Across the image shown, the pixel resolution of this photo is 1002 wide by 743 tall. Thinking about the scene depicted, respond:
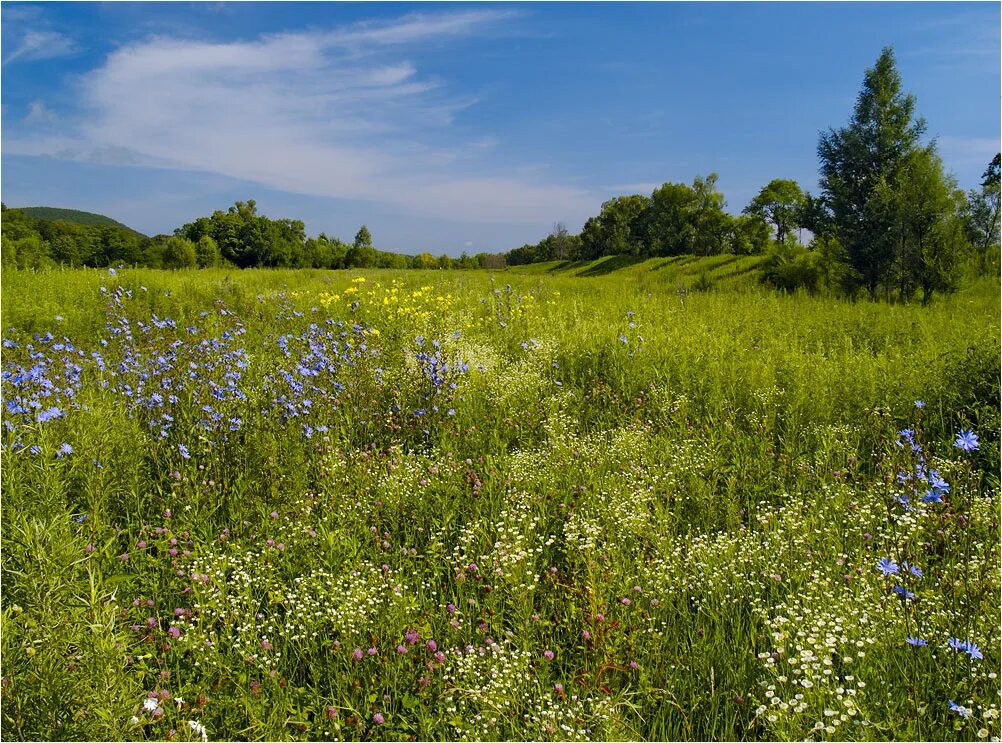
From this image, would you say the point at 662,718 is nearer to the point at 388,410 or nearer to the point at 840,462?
the point at 840,462

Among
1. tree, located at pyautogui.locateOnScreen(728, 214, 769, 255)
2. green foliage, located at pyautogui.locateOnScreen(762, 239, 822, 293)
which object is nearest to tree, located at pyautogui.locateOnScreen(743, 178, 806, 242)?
tree, located at pyautogui.locateOnScreen(728, 214, 769, 255)

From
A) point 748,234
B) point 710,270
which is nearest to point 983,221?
point 710,270

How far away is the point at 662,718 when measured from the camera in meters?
2.27

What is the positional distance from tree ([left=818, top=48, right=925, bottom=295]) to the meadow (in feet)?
37.1

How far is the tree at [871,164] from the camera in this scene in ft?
51.6

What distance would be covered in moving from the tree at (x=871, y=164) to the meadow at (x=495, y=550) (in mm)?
11298

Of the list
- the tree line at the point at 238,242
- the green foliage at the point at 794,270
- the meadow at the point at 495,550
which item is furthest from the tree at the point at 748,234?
the meadow at the point at 495,550

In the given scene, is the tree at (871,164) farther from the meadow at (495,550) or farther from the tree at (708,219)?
the tree at (708,219)

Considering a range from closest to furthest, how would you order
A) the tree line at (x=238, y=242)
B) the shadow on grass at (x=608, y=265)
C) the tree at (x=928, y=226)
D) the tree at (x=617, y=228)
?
Answer: the tree at (x=928, y=226) → the shadow on grass at (x=608, y=265) → the tree at (x=617, y=228) → the tree line at (x=238, y=242)

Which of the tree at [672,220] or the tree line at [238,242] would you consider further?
the tree line at [238,242]

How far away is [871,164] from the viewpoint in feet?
53.8

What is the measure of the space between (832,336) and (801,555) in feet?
21.9

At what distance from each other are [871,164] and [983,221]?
301cm

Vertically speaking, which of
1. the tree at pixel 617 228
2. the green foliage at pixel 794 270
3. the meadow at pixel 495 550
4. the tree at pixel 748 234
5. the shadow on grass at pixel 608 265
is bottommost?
the meadow at pixel 495 550
